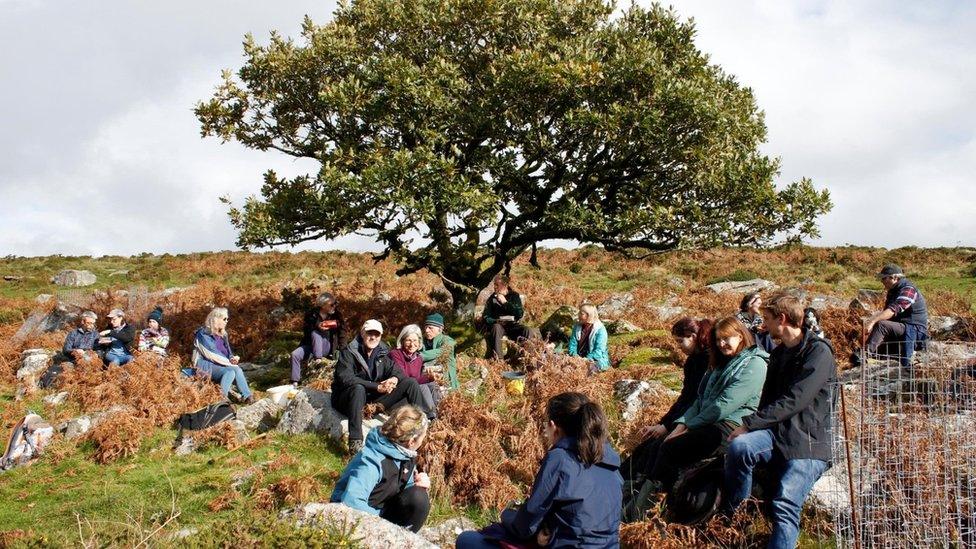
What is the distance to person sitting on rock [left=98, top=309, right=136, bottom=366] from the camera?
48.9 ft

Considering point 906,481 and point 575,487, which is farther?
point 906,481

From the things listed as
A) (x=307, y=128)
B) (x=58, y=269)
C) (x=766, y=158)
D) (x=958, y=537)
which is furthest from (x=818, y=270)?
(x=58, y=269)

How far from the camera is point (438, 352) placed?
40.5 ft

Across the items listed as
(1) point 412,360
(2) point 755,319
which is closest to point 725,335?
(2) point 755,319

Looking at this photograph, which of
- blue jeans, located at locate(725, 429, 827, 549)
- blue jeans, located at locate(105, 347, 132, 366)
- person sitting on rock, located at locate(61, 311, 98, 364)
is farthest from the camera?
blue jeans, located at locate(105, 347, 132, 366)

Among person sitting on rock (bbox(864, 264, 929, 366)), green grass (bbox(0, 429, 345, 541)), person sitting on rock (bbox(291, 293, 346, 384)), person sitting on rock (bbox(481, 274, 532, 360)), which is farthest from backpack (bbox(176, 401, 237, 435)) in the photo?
person sitting on rock (bbox(864, 264, 929, 366))

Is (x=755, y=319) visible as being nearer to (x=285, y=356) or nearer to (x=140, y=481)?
(x=140, y=481)

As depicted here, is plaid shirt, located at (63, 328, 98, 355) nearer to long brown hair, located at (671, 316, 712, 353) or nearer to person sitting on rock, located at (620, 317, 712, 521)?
person sitting on rock, located at (620, 317, 712, 521)

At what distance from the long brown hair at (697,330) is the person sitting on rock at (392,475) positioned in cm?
362

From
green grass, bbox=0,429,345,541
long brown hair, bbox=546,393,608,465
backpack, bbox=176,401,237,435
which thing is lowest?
green grass, bbox=0,429,345,541

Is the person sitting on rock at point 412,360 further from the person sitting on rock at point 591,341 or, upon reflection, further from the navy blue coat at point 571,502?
the navy blue coat at point 571,502

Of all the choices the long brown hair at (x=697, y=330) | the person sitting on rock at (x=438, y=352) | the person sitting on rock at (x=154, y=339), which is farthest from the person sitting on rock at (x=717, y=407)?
the person sitting on rock at (x=154, y=339)

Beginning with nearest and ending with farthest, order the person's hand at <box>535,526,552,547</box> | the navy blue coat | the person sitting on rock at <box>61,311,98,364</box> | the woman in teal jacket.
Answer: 1. the navy blue coat
2. the person's hand at <box>535,526,552,547</box>
3. the woman in teal jacket
4. the person sitting on rock at <box>61,311,98,364</box>

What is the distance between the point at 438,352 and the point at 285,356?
6.08m
